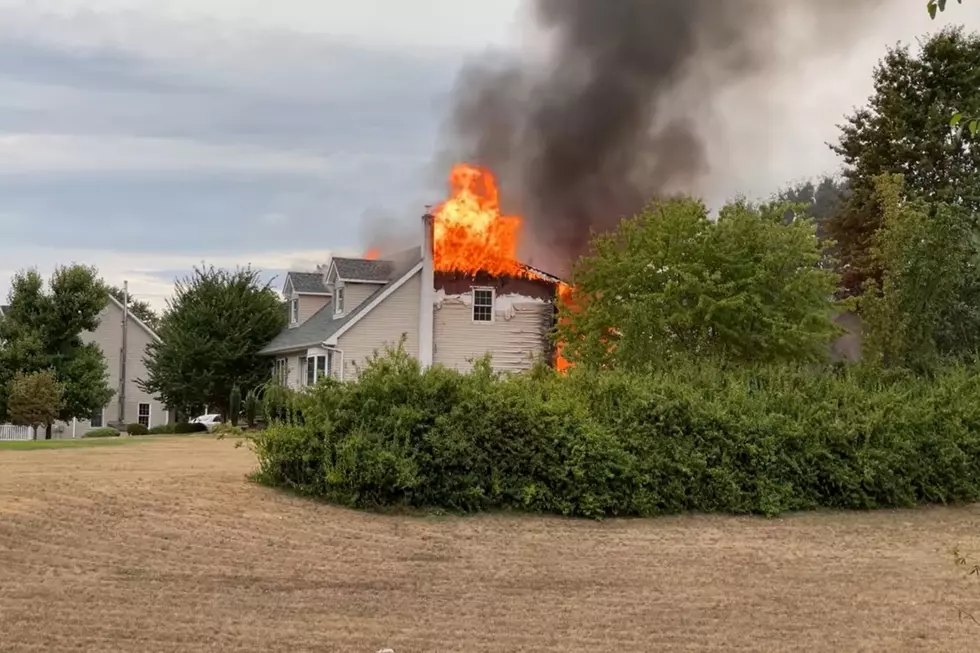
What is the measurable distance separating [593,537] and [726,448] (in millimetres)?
3217

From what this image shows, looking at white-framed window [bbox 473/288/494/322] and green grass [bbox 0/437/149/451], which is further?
white-framed window [bbox 473/288/494/322]

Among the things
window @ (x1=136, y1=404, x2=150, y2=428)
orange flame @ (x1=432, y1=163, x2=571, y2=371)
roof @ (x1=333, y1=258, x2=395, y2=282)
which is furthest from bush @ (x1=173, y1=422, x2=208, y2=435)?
orange flame @ (x1=432, y1=163, x2=571, y2=371)

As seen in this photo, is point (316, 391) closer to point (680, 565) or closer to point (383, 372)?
point (383, 372)

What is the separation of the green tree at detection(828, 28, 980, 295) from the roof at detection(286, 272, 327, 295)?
64.8 ft

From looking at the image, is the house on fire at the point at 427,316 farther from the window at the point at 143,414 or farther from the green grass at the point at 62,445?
the window at the point at 143,414

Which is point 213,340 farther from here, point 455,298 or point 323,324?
point 455,298

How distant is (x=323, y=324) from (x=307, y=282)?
467 centimetres

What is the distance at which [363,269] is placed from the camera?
1416 inches

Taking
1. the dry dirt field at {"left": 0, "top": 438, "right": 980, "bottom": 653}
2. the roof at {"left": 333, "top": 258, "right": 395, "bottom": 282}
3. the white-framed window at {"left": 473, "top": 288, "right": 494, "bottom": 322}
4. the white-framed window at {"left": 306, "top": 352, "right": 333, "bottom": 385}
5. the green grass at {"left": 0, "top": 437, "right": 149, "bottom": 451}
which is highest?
the roof at {"left": 333, "top": 258, "right": 395, "bottom": 282}

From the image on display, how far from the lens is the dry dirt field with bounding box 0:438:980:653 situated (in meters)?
8.08

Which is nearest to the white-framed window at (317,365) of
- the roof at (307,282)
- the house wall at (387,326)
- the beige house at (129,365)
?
the house wall at (387,326)

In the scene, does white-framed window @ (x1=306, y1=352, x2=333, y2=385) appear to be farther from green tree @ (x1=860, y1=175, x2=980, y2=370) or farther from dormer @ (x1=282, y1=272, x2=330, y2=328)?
green tree @ (x1=860, y1=175, x2=980, y2=370)

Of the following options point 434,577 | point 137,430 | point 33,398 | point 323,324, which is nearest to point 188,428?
point 137,430

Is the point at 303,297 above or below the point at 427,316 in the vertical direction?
above
